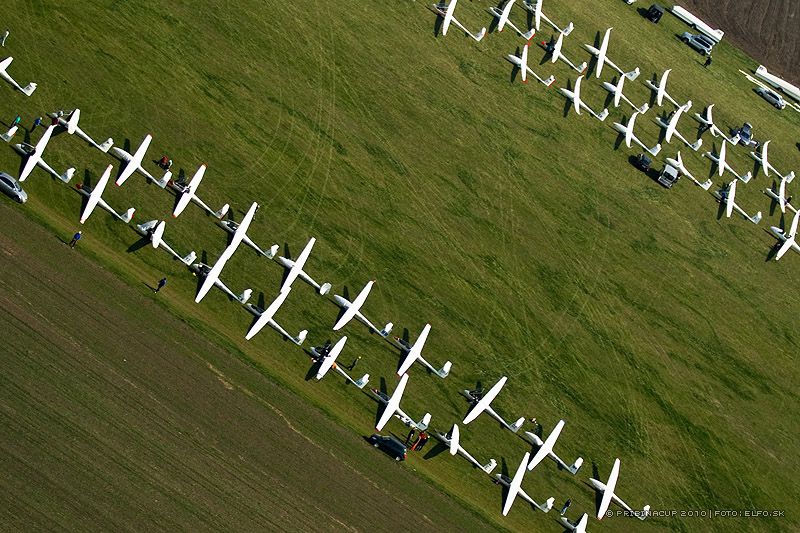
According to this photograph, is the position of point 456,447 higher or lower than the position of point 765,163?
lower

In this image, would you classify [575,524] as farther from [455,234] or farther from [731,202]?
[731,202]

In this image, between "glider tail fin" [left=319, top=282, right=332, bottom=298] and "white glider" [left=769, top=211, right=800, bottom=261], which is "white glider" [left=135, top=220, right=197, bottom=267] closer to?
"glider tail fin" [left=319, top=282, right=332, bottom=298]

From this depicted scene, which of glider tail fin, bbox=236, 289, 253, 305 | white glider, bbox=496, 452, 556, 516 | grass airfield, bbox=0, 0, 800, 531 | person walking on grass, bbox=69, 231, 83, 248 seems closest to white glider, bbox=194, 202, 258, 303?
grass airfield, bbox=0, 0, 800, 531

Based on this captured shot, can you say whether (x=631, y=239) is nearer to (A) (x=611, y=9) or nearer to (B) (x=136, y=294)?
(A) (x=611, y=9)

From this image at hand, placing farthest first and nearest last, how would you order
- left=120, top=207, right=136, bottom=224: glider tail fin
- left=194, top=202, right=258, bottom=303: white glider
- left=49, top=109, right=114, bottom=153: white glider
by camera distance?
left=49, top=109, right=114, bottom=153: white glider < left=194, top=202, right=258, bottom=303: white glider < left=120, top=207, right=136, bottom=224: glider tail fin

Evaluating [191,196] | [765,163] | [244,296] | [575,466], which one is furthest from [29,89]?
[765,163]

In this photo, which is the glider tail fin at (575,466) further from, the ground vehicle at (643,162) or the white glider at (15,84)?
the white glider at (15,84)
